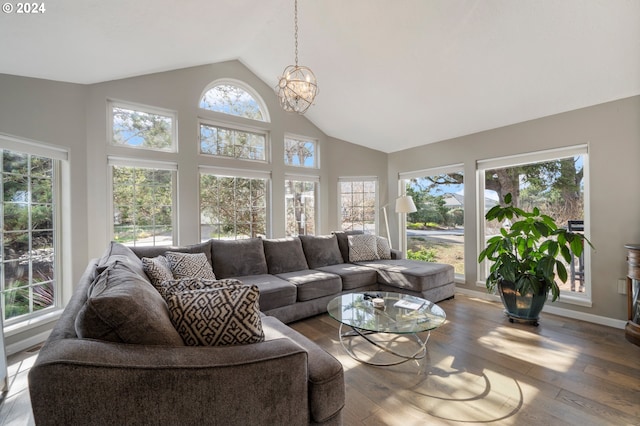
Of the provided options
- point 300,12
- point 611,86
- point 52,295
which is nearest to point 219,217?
point 52,295

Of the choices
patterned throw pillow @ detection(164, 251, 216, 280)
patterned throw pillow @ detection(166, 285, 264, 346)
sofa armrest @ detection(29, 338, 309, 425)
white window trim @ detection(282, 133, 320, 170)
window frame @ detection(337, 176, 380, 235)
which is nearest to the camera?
sofa armrest @ detection(29, 338, 309, 425)

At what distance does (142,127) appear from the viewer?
341 cm

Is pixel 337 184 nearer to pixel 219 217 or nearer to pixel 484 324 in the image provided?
pixel 219 217

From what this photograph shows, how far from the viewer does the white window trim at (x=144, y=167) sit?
10.4 feet

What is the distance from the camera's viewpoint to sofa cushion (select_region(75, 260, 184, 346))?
94 centimetres

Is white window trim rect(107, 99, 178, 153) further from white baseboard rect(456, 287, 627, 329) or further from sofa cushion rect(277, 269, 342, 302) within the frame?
white baseboard rect(456, 287, 627, 329)

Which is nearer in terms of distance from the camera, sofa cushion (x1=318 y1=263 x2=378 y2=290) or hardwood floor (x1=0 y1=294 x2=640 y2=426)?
hardwood floor (x1=0 y1=294 x2=640 y2=426)

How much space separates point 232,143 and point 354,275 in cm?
262

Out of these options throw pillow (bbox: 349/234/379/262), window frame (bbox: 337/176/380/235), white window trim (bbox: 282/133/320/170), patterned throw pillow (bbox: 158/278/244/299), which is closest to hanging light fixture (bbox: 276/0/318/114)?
patterned throw pillow (bbox: 158/278/244/299)

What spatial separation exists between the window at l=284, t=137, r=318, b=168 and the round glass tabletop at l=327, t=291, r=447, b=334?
273 centimetres

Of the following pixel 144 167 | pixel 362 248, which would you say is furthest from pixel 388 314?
pixel 144 167

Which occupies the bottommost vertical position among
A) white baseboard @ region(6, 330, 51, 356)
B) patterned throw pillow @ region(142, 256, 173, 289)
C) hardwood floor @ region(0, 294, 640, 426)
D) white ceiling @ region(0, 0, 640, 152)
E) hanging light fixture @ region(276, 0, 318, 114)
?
hardwood floor @ region(0, 294, 640, 426)

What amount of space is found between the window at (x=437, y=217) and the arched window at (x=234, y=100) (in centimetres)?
269

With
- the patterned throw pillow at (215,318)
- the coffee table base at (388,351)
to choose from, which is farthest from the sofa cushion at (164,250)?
the patterned throw pillow at (215,318)
